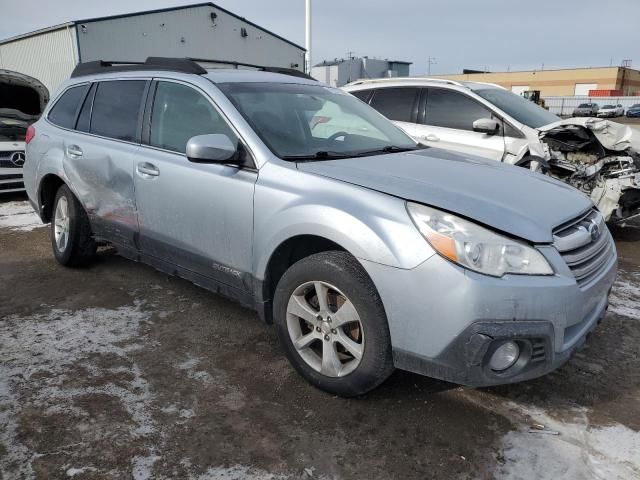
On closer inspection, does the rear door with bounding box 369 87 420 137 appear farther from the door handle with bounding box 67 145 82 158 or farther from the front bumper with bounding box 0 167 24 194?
the front bumper with bounding box 0 167 24 194

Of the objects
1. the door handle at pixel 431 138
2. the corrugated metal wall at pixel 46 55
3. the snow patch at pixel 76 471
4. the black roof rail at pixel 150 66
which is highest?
the corrugated metal wall at pixel 46 55

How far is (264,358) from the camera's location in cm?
318

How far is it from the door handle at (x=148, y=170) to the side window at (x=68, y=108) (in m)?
1.32

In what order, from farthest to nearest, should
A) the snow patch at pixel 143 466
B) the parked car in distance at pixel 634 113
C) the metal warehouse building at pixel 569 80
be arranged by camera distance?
the metal warehouse building at pixel 569 80, the parked car in distance at pixel 634 113, the snow patch at pixel 143 466

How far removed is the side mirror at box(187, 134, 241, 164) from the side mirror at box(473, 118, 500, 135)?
146 inches

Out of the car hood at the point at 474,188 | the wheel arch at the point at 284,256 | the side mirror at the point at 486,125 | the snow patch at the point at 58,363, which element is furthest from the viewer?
the side mirror at the point at 486,125

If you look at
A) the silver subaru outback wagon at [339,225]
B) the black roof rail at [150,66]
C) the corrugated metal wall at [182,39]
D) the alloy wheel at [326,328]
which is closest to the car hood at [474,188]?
the silver subaru outback wagon at [339,225]

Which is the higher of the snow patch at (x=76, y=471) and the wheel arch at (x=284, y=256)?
the wheel arch at (x=284, y=256)

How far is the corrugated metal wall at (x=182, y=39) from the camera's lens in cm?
2105

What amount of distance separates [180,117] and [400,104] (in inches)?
154

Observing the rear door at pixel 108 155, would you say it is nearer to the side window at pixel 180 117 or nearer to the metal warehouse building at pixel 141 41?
the side window at pixel 180 117

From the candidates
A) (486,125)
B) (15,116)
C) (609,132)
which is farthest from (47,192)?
(609,132)

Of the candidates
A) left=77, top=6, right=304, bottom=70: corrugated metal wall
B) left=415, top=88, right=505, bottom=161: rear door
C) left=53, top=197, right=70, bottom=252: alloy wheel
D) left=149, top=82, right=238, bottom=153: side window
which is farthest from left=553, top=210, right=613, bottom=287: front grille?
left=77, top=6, right=304, bottom=70: corrugated metal wall

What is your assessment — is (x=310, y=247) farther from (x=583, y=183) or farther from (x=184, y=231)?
(x=583, y=183)
